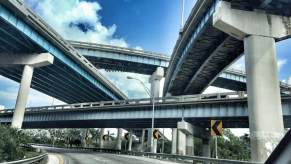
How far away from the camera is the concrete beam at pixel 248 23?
28.8 metres

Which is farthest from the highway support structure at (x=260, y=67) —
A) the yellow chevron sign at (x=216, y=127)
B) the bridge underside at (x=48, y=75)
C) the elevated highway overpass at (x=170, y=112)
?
the bridge underside at (x=48, y=75)

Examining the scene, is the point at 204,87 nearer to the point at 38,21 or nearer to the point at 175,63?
the point at 175,63

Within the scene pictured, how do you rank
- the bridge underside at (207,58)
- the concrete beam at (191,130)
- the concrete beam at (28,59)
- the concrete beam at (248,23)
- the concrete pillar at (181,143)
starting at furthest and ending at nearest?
the concrete beam at (28,59) → the concrete pillar at (181,143) → the concrete beam at (191,130) → the bridge underside at (207,58) → the concrete beam at (248,23)

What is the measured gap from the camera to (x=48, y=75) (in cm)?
5650

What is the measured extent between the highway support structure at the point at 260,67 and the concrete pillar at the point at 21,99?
94.3ft

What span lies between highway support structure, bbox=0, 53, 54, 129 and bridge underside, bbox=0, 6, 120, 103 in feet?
2.61

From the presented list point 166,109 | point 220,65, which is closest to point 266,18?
point 220,65

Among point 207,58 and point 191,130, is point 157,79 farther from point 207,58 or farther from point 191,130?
point 207,58

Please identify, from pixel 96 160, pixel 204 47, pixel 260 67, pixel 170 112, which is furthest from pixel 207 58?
pixel 96 160

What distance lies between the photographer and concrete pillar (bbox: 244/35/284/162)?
976 inches

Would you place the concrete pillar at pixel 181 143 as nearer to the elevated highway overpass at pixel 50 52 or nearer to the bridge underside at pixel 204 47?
the bridge underside at pixel 204 47

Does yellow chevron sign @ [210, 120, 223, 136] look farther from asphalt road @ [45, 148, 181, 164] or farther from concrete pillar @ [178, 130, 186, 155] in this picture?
concrete pillar @ [178, 130, 186, 155]

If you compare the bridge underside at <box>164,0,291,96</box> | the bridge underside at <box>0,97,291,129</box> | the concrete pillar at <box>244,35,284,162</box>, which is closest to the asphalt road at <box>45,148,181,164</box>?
the concrete pillar at <box>244,35,284,162</box>

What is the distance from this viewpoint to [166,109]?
45.4m
